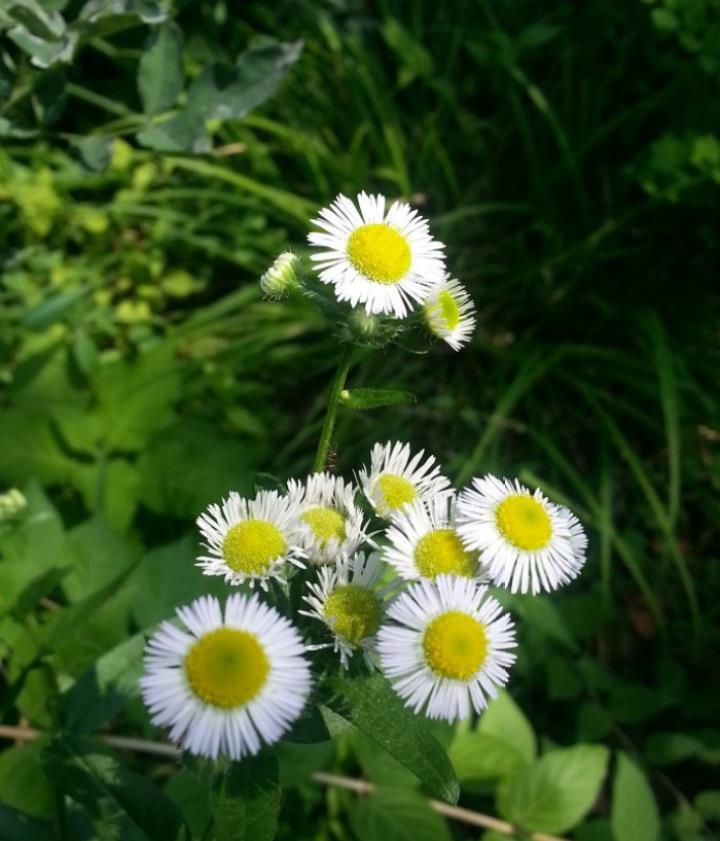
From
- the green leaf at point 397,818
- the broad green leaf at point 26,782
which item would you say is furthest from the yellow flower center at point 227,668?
the green leaf at point 397,818

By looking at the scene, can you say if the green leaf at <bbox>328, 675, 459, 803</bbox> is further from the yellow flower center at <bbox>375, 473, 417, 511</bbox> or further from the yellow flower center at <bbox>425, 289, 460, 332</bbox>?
the yellow flower center at <bbox>425, 289, 460, 332</bbox>

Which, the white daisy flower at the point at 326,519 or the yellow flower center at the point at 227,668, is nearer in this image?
the yellow flower center at the point at 227,668

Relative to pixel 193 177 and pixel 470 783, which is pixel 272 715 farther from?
pixel 193 177

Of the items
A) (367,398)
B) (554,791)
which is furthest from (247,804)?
(554,791)

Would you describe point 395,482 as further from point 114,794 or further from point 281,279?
point 114,794

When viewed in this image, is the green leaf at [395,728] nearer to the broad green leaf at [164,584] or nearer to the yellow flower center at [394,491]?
the yellow flower center at [394,491]

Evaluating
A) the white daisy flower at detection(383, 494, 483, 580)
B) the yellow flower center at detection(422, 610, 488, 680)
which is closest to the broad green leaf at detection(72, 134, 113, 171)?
the white daisy flower at detection(383, 494, 483, 580)
